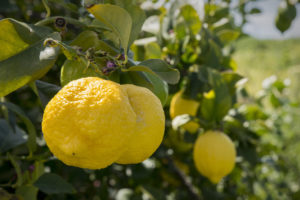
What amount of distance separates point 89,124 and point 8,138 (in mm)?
582

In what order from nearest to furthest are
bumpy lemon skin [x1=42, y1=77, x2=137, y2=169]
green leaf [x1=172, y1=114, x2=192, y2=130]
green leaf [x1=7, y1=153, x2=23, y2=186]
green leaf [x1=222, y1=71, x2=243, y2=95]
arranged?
bumpy lemon skin [x1=42, y1=77, x2=137, y2=169], green leaf [x1=7, y1=153, x2=23, y2=186], green leaf [x1=172, y1=114, x2=192, y2=130], green leaf [x1=222, y1=71, x2=243, y2=95]

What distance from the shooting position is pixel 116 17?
1.76 ft

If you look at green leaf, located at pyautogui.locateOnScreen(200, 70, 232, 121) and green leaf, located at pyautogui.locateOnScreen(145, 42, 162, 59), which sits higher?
green leaf, located at pyautogui.locateOnScreen(145, 42, 162, 59)

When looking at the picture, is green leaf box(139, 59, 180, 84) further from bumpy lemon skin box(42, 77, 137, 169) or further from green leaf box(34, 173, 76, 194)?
green leaf box(34, 173, 76, 194)

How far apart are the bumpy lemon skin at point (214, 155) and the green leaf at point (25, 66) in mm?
564

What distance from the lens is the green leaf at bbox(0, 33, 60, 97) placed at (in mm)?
523

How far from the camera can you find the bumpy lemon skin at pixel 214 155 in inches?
35.5

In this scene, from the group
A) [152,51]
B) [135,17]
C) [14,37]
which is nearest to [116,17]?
[135,17]

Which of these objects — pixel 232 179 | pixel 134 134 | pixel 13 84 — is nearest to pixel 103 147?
pixel 134 134

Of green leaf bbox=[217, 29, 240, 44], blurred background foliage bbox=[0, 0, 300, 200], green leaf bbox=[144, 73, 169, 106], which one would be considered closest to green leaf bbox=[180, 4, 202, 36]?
blurred background foliage bbox=[0, 0, 300, 200]

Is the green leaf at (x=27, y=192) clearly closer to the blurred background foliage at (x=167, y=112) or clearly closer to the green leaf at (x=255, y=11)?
the blurred background foliage at (x=167, y=112)

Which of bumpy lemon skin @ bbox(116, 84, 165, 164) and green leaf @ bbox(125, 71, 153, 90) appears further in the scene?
green leaf @ bbox(125, 71, 153, 90)

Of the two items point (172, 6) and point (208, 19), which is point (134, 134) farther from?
point (208, 19)

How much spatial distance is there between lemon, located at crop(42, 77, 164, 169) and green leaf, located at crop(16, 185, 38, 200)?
41cm
